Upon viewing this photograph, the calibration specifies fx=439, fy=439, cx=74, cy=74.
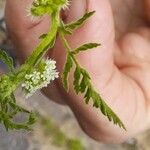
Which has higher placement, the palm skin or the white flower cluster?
the white flower cluster

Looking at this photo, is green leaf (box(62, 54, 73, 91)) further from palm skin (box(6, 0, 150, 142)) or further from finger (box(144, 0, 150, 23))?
finger (box(144, 0, 150, 23))

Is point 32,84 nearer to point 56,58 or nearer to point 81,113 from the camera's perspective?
point 56,58

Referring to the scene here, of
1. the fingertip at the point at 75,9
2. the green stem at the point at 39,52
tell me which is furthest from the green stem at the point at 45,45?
the fingertip at the point at 75,9

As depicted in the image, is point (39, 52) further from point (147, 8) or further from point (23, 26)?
point (147, 8)

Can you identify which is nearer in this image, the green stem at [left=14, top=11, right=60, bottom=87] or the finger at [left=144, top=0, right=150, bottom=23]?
the green stem at [left=14, top=11, right=60, bottom=87]

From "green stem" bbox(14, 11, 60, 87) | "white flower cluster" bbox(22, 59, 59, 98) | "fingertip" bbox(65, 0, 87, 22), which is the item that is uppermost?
"green stem" bbox(14, 11, 60, 87)

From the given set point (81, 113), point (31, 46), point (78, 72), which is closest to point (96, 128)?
point (81, 113)

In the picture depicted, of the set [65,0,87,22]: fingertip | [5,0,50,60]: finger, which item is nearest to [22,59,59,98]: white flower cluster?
[65,0,87,22]: fingertip

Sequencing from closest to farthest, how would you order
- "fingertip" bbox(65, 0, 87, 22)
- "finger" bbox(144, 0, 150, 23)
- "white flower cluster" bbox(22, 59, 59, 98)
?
"white flower cluster" bbox(22, 59, 59, 98) < "fingertip" bbox(65, 0, 87, 22) < "finger" bbox(144, 0, 150, 23)
